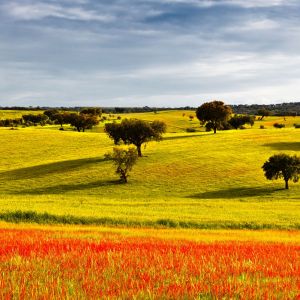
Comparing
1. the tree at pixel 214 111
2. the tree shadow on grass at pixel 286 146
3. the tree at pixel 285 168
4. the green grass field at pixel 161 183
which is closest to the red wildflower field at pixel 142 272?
the green grass field at pixel 161 183

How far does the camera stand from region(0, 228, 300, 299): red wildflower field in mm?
8898

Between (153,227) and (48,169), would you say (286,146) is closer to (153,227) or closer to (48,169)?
(48,169)

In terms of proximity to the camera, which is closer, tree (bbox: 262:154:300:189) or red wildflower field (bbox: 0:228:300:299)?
red wildflower field (bbox: 0:228:300:299)

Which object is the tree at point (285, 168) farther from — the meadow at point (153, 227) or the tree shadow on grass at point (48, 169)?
the tree shadow on grass at point (48, 169)

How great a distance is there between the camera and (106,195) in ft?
210

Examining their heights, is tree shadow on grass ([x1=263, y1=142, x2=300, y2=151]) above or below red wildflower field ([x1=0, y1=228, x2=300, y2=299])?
below

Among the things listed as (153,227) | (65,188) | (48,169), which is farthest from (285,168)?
(153,227)

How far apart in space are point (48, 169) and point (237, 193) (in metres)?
34.6

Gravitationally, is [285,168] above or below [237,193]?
above

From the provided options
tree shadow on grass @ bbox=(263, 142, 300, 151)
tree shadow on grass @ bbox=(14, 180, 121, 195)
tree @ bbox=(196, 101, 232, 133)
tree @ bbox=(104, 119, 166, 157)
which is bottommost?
tree shadow on grass @ bbox=(14, 180, 121, 195)

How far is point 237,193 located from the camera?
64625mm

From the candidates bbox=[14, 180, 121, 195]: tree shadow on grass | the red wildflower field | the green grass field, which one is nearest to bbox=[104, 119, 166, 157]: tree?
the green grass field

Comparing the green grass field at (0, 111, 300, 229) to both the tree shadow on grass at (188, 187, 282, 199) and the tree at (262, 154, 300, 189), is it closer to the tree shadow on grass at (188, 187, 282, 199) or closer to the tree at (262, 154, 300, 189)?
the tree shadow on grass at (188, 187, 282, 199)

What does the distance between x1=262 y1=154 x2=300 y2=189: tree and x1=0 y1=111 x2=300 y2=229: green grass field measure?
1671 mm
